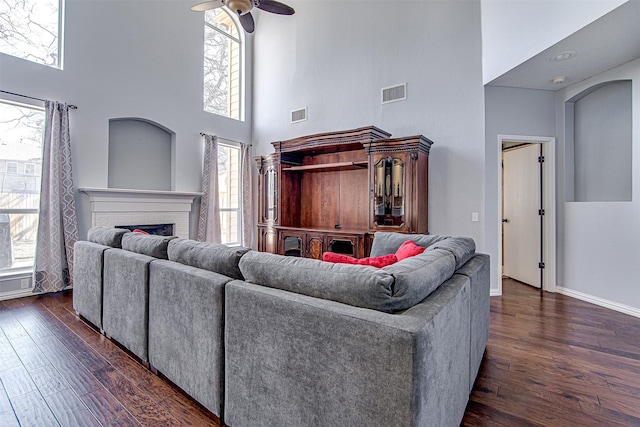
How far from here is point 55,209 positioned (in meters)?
4.03

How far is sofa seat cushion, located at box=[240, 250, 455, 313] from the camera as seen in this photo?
3.93 ft

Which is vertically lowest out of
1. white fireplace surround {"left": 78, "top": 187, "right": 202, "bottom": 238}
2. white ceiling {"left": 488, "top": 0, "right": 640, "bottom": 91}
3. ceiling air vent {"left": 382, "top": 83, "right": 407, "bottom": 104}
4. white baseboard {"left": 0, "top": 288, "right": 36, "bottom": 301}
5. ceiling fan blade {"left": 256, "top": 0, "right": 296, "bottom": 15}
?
white baseboard {"left": 0, "top": 288, "right": 36, "bottom": 301}

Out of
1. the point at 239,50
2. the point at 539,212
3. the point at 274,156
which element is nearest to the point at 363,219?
the point at 274,156

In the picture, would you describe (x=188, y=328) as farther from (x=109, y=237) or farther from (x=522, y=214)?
(x=522, y=214)

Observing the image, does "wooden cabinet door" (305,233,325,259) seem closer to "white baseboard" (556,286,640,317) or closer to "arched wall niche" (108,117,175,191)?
"arched wall niche" (108,117,175,191)

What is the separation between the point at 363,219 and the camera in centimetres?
498

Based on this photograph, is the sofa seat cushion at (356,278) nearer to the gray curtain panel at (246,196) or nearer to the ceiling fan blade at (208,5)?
the ceiling fan blade at (208,5)

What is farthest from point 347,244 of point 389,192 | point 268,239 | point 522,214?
point 522,214

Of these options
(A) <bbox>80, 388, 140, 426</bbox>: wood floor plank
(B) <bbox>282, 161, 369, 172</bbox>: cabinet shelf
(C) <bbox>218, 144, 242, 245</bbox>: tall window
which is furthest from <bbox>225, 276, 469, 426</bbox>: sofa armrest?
(C) <bbox>218, 144, 242, 245</bbox>: tall window

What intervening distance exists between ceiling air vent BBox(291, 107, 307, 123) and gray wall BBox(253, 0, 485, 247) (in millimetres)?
105

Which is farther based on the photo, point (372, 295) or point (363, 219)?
point (363, 219)

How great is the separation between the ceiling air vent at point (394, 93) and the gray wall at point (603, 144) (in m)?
2.24

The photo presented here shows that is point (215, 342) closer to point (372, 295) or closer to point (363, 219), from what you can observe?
point (372, 295)

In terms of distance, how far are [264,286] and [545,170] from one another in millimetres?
4480
